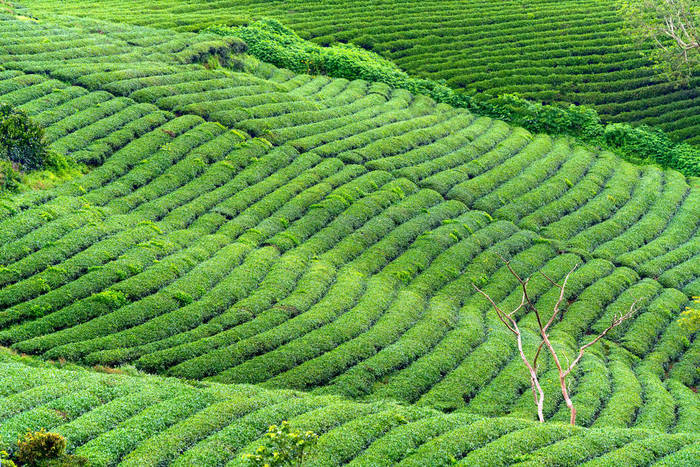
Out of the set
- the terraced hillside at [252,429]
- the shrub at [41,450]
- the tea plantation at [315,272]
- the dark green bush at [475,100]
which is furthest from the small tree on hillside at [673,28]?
the shrub at [41,450]

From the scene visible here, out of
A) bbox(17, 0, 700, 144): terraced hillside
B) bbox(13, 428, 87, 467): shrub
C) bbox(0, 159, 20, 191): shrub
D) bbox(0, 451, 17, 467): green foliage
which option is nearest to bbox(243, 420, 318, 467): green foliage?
bbox(13, 428, 87, 467): shrub

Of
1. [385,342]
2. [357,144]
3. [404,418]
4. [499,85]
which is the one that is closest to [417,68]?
[499,85]

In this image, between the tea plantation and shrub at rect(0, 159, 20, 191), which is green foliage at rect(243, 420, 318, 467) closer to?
the tea plantation

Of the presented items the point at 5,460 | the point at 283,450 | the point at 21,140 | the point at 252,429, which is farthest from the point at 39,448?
the point at 21,140

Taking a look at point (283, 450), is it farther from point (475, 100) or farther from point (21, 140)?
point (475, 100)

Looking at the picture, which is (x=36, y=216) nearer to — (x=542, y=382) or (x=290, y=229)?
(x=290, y=229)
